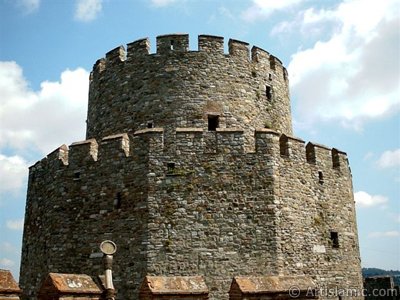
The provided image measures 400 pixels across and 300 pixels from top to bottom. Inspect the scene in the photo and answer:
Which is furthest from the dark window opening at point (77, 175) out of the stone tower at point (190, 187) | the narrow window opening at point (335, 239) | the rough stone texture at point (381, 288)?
the rough stone texture at point (381, 288)

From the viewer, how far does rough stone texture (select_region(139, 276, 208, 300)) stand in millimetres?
8325

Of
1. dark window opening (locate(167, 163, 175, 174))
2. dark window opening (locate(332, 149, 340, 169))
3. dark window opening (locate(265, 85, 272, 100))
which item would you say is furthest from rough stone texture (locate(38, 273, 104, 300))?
dark window opening (locate(265, 85, 272, 100))

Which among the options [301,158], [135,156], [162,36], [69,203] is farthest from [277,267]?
[162,36]

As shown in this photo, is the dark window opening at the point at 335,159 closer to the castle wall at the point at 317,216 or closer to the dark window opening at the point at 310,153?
the castle wall at the point at 317,216

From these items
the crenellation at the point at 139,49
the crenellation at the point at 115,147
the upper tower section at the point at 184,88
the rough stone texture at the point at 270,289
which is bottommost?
the rough stone texture at the point at 270,289

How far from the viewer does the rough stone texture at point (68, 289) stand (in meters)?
8.51

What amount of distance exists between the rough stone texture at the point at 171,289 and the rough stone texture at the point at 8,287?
2.27m

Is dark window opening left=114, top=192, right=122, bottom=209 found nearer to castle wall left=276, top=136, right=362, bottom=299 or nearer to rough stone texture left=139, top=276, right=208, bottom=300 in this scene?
castle wall left=276, top=136, right=362, bottom=299

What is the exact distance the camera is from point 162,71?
1653cm

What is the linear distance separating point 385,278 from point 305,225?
379 inches

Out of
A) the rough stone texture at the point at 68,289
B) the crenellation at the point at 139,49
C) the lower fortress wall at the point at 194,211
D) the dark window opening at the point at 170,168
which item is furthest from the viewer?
the crenellation at the point at 139,49

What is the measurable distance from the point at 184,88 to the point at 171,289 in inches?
364

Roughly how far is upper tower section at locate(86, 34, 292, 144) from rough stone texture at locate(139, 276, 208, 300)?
7.76 m

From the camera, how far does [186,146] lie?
14.0 m
